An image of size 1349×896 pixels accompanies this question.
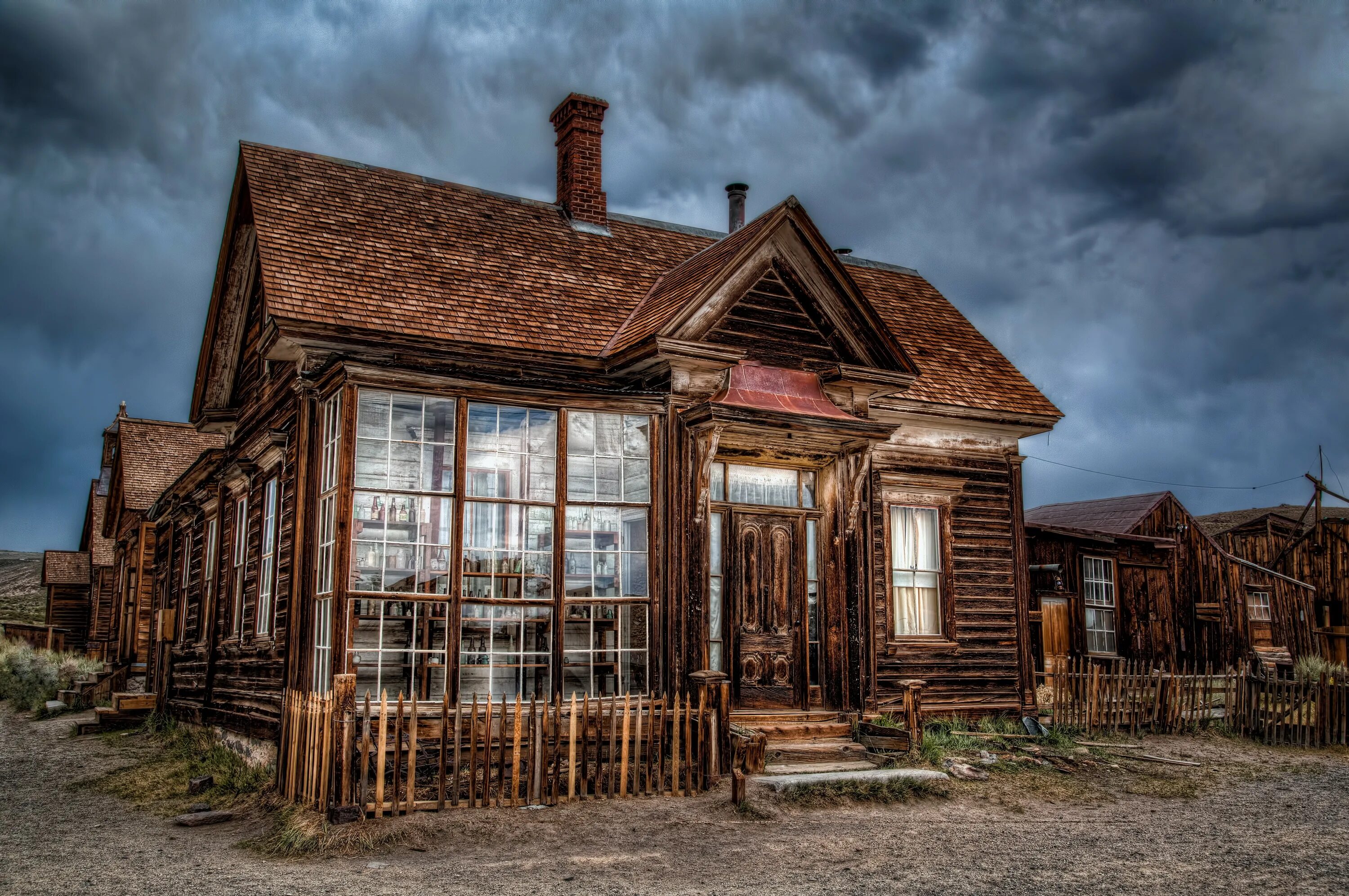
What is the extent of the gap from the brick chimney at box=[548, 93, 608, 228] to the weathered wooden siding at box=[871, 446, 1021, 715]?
5.57 meters

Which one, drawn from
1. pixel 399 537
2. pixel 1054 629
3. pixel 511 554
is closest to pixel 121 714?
pixel 399 537

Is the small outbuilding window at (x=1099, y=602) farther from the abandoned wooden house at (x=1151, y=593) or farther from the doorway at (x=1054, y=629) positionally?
the doorway at (x=1054, y=629)

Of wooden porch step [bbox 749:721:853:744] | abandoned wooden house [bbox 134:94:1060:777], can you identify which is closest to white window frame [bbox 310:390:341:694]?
abandoned wooden house [bbox 134:94:1060:777]

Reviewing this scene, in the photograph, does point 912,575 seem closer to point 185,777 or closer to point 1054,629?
point 1054,629

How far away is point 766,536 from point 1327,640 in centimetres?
2428

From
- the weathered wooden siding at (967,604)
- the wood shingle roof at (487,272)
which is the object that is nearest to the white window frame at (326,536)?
the wood shingle roof at (487,272)

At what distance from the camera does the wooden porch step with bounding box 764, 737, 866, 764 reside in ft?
37.8

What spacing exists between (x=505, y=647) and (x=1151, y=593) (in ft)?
53.2

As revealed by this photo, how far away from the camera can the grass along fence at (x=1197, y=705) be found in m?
14.5

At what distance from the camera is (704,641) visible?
11.8m

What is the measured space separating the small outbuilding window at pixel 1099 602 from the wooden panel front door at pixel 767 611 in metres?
11.4

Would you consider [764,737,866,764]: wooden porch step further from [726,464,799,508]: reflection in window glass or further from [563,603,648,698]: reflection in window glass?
[726,464,799,508]: reflection in window glass

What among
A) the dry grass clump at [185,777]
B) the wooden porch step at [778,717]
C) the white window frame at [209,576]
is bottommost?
the dry grass clump at [185,777]

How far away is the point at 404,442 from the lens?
34.4ft
